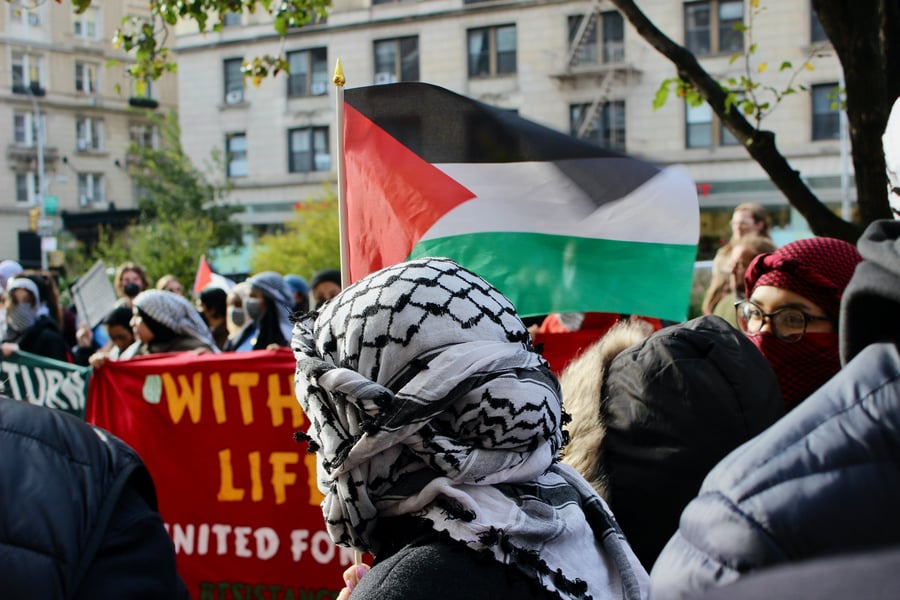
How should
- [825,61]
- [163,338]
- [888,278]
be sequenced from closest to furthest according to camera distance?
[888,278]
[163,338]
[825,61]

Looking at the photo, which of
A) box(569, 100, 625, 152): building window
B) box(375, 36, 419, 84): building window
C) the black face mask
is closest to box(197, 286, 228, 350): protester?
the black face mask

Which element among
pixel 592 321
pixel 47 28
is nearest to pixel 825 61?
pixel 592 321

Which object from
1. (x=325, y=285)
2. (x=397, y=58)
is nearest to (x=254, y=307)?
(x=325, y=285)

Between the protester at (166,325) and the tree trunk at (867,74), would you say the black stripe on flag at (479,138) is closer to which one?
the tree trunk at (867,74)

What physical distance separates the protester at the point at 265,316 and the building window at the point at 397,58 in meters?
31.8

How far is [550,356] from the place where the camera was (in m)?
5.33

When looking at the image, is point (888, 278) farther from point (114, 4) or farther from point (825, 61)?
point (114, 4)

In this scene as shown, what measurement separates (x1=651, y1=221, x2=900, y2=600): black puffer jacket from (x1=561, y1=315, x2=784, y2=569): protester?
1096 millimetres

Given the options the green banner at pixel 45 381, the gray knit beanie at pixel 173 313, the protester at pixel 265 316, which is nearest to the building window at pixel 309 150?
the protester at pixel 265 316

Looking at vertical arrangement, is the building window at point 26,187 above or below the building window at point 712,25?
below

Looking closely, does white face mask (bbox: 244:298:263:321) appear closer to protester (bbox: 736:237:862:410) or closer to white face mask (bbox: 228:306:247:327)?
white face mask (bbox: 228:306:247:327)

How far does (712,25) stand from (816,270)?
106 feet

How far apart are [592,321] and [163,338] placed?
259 cm

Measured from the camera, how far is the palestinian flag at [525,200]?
3439mm
